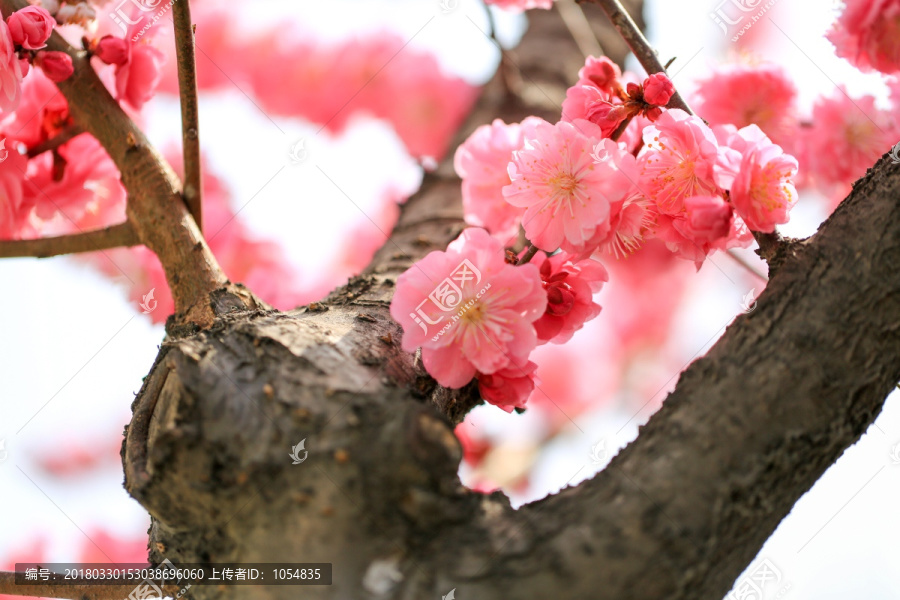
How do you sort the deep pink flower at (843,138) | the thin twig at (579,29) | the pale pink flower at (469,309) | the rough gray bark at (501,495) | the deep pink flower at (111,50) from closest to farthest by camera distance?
the rough gray bark at (501,495) < the pale pink flower at (469,309) < the deep pink flower at (111,50) < the deep pink flower at (843,138) < the thin twig at (579,29)

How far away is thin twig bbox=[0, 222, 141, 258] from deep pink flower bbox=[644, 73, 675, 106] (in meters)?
1.01

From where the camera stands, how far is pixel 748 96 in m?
1.62

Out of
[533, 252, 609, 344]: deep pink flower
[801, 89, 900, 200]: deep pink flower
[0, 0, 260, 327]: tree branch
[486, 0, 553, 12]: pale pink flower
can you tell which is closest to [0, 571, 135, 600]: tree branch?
[0, 0, 260, 327]: tree branch

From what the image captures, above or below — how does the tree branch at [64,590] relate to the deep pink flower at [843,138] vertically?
below

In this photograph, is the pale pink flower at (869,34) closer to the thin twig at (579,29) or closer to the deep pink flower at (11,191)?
the thin twig at (579,29)

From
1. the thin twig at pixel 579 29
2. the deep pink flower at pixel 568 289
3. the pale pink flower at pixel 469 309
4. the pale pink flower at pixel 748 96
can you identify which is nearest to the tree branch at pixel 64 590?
the pale pink flower at pixel 469 309

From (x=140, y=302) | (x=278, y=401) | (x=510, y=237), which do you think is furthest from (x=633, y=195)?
(x=140, y=302)

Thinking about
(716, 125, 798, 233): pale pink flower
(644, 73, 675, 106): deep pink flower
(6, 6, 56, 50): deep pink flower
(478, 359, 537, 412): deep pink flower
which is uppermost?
(6, 6, 56, 50): deep pink flower

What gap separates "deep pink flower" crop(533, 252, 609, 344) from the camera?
1.00 meters

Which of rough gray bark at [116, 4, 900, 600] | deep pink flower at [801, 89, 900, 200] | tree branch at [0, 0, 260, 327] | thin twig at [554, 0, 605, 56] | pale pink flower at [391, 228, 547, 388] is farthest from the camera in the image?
thin twig at [554, 0, 605, 56]

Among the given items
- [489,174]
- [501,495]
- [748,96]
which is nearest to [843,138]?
[748,96]

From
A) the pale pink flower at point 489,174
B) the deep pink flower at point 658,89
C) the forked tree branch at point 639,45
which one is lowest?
the deep pink flower at point 658,89

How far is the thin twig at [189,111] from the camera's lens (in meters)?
1.12

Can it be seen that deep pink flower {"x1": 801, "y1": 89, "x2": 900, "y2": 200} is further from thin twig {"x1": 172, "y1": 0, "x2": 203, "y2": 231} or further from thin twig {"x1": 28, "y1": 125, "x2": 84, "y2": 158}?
thin twig {"x1": 28, "y1": 125, "x2": 84, "y2": 158}
